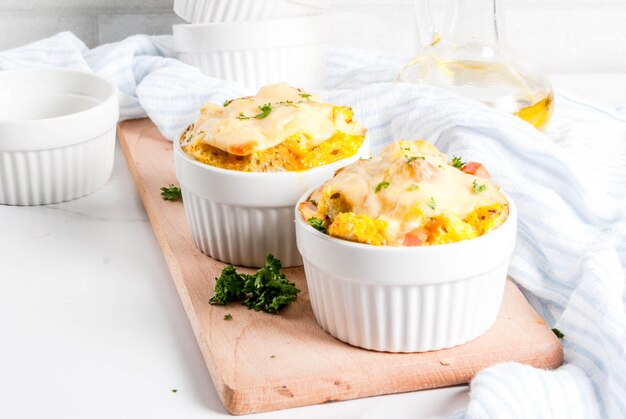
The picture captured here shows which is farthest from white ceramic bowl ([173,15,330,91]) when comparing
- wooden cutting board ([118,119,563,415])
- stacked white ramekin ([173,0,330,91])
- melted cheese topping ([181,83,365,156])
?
wooden cutting board ([118,119,563,415])

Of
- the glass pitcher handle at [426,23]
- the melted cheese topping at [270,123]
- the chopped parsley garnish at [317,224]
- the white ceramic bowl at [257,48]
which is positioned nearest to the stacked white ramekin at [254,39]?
the white ceramic bowl at [257,48]

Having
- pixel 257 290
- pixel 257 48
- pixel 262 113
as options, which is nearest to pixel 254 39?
pixel 257 48

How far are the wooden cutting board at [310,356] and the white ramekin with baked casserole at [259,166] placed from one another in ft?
0.27

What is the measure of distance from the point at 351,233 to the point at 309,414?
0.20 m

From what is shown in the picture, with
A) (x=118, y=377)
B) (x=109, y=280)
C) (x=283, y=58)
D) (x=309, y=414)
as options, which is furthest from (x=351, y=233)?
(x=283, y=58)

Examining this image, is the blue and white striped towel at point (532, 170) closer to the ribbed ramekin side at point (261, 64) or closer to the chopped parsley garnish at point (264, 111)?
the ribbed ramekin side at point (261, 64)

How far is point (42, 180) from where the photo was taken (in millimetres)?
1575

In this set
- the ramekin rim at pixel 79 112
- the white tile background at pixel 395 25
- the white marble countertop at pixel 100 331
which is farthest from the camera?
the white tile background at pixel 395 25

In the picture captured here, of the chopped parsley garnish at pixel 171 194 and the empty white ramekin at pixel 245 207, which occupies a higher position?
the empty white ramekin at pixel 245 207

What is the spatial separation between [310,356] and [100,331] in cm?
27

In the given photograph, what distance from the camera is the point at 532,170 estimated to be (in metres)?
1.46

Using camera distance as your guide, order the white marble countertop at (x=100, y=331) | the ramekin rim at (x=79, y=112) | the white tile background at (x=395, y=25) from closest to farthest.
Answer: the white marble countertop at (x=100, y=331) < the ramekin rim at (x=79, y=112) < the white tile background at (x=395, y=25)

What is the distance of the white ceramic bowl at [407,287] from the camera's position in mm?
1062

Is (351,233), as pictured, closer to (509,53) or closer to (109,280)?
(109,280)
